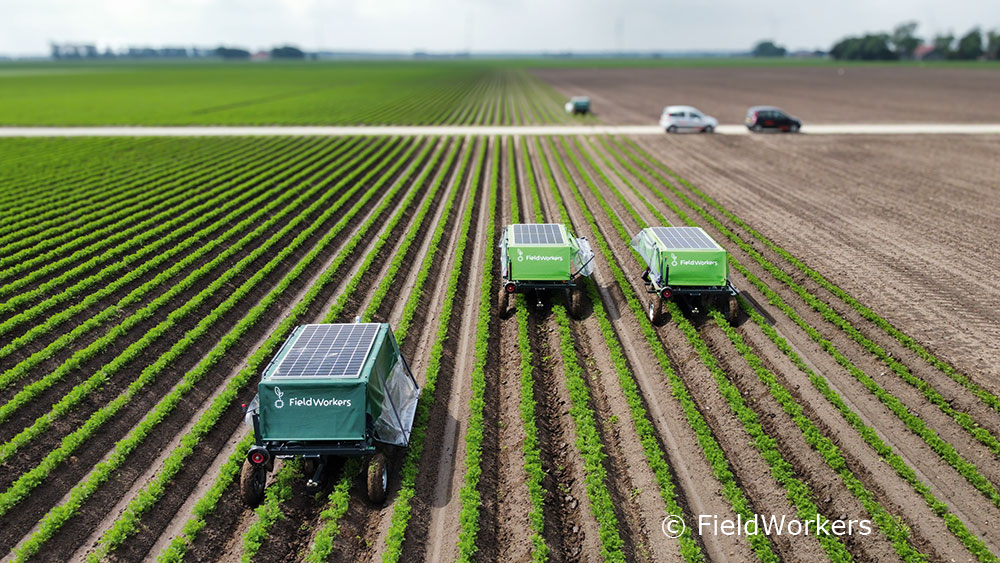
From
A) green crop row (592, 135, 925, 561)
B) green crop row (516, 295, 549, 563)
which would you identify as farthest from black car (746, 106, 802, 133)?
green crop row (516, 295, 549, 563)

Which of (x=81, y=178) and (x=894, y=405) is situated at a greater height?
(x=81, y=178)

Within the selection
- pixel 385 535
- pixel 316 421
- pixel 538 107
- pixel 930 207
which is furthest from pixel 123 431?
pixel 538 107

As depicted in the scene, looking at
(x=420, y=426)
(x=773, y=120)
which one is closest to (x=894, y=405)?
(x=420, y=426)

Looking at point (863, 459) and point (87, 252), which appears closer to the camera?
point (863, 459)

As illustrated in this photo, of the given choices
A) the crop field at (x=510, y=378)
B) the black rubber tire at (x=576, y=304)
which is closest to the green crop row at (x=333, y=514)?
the crop field at (x=510, y=378)

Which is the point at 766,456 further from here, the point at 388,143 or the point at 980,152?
the point at 980,152

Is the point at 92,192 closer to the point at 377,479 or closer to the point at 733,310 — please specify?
the point at 377,479
